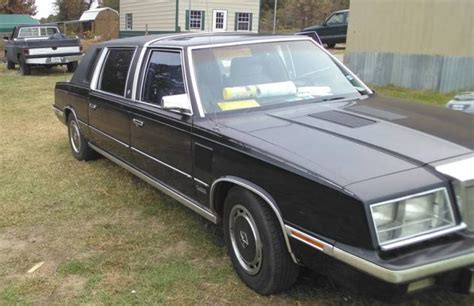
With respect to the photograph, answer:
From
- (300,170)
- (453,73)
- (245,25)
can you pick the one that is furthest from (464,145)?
(245,25)

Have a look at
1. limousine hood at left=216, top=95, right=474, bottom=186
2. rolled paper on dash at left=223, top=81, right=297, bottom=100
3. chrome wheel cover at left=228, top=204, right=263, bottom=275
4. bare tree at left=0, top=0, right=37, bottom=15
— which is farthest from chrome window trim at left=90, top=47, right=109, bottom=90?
bare tree at left=0, top=0, right=37, bottom=15

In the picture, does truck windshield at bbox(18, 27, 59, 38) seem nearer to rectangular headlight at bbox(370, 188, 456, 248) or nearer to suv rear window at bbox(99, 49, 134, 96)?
suv rear window at bbox(99, 49, 134, 96)

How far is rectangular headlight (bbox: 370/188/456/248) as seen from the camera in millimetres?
2408

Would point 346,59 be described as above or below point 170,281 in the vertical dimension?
above

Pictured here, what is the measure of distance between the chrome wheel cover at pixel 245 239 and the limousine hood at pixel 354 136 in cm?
47

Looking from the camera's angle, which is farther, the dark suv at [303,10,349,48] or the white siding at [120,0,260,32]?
the white siding at [120,0,260,32]

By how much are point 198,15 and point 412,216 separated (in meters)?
26.5

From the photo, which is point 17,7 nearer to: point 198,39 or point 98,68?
point 98,68

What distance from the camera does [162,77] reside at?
14.0 feet

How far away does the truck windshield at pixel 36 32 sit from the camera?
17.3 m

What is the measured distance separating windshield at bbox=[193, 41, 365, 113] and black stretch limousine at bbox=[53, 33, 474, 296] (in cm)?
1

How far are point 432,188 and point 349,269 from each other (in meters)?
0.56

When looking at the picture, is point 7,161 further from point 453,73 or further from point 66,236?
point 453,73

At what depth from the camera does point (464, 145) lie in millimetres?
2869
